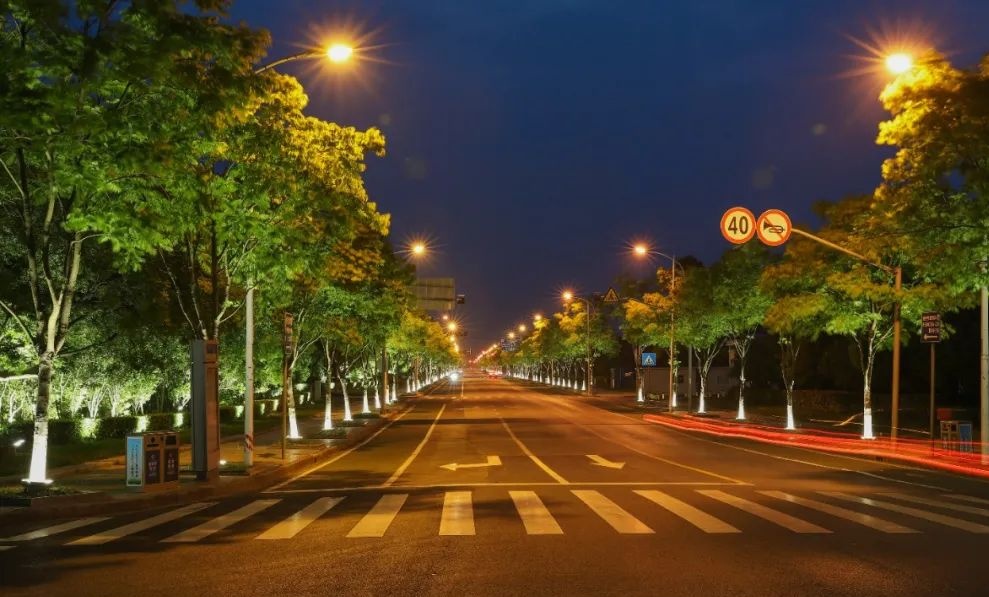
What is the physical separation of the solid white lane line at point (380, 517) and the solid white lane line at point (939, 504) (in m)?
8.60

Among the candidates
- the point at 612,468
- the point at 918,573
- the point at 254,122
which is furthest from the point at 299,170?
the point at 918,573

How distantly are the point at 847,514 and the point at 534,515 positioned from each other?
15.3 ft

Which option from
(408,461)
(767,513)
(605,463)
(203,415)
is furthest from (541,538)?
(408,461)

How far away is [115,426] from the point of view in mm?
29797

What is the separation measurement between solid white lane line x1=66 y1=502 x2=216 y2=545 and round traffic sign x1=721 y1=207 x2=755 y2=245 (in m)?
18.4

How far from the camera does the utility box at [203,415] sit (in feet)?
60.8

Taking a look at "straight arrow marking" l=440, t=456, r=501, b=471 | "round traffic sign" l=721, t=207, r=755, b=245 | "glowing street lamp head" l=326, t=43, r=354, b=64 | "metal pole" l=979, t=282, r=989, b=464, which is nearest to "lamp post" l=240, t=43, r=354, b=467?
"glowing street lamp head" l=326, t=43, r=354, b=64

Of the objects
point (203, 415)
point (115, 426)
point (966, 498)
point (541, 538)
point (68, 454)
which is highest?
point (203, 415)

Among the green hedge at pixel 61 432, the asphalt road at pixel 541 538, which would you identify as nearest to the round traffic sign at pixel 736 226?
the asphalt road at pixel 541 538

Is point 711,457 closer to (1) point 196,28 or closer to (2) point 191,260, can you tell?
(2) point 191,260

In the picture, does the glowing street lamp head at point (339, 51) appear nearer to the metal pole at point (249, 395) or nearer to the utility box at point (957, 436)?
the metal pole at point (249, 395)

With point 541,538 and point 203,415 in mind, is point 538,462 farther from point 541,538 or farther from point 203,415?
point 541,538

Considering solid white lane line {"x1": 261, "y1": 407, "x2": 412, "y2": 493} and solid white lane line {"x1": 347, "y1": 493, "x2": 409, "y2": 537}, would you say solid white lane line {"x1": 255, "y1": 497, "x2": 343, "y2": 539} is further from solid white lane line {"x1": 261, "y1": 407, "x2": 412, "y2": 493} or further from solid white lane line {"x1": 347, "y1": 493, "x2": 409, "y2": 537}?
solid white lane line {"x1": 261, "y1": 407, "x2": 412, "y2": 493}

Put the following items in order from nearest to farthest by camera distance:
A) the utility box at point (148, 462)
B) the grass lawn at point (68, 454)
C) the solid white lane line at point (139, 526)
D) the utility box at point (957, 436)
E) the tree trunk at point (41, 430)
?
the solid white lane line at point (139, 526) < the tree trunk at point (41, 430) < the utility box at point (148, 462) < the grass lawn at point (68, 454) < the utility box at point (957, 436)
